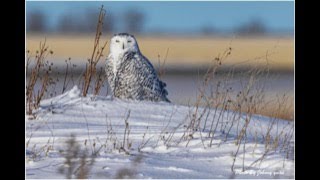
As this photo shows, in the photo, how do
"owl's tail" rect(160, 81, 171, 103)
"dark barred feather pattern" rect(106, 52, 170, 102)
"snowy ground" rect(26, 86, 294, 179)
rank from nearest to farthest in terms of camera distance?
"snowy ground" rect(26, 86, 294, 179) < "dark barred feather pattern" rect(106, 52, 170, 102) < "owl's tail" rect(160, 81, 171, 103)

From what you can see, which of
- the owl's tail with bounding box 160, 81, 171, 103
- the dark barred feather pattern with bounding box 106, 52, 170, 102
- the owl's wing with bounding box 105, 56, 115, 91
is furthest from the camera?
the owl's tail with bounding box 160, 81, 171, 103

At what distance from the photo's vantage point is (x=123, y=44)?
28.8 ft

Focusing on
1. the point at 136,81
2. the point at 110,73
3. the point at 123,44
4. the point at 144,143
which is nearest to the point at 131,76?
the point at 136,81

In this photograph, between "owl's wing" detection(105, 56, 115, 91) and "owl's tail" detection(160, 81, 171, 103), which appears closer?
"owl's wing" detection(105, 56, 115, 91)

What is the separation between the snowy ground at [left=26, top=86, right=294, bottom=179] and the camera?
15.8 ft

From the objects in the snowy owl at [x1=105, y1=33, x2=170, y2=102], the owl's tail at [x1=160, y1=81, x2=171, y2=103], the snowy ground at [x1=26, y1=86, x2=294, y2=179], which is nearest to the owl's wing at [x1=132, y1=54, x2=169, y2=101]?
the snowy owl at [x1=105, y1=33, x2=170, y2=102]

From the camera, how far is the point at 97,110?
701cm

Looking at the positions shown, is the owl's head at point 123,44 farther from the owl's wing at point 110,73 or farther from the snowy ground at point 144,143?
the snowy ground at point 144,143

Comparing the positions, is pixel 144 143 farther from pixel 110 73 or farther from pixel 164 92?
pixel 164 92

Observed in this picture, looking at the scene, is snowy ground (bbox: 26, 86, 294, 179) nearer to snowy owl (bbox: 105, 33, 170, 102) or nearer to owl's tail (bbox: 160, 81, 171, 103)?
snowy owl (bbox: 105, 33, 170, 102)

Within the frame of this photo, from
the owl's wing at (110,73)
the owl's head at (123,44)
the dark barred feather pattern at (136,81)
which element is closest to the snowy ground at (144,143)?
the dark barred feather pattern at (136,81)
